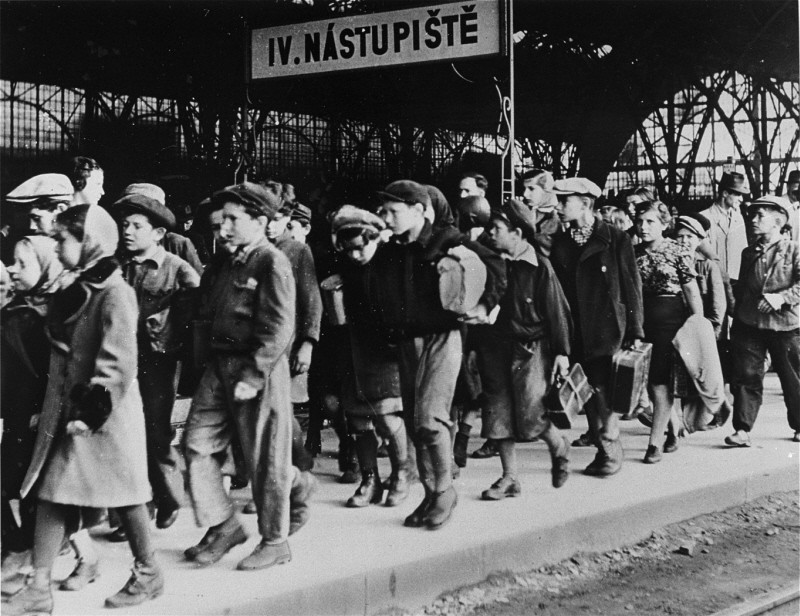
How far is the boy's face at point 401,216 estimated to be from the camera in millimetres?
6453

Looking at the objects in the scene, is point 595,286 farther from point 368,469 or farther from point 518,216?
point 368,469

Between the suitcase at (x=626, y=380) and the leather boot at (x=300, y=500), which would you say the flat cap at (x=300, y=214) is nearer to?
the leather boot at (x=300, y=500)

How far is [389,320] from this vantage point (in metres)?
6.51

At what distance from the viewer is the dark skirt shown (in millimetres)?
8641

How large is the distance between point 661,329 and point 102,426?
4838 mm

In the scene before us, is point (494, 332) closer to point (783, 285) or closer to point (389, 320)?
point (389, 320)

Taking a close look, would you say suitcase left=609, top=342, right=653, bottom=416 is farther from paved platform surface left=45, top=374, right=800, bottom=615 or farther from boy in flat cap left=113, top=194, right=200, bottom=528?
boy in flat cap left=113, top=194, right=200, bottom=528

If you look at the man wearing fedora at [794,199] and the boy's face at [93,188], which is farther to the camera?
the man wearing fedora at [794,199]

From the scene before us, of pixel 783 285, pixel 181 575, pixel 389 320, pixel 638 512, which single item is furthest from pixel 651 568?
pixel 783 285

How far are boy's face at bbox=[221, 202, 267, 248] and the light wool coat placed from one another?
658mm

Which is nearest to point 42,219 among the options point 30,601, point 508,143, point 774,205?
point 30,601

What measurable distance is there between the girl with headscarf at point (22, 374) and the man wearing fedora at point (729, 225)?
6.34 metres

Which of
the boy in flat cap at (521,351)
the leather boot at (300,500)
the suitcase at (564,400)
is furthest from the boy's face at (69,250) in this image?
the suitcase at (564,400)

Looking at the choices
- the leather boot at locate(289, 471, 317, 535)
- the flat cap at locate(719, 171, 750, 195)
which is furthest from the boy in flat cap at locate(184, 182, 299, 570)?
the flat cap at locate(719, 171, 750, 195)
